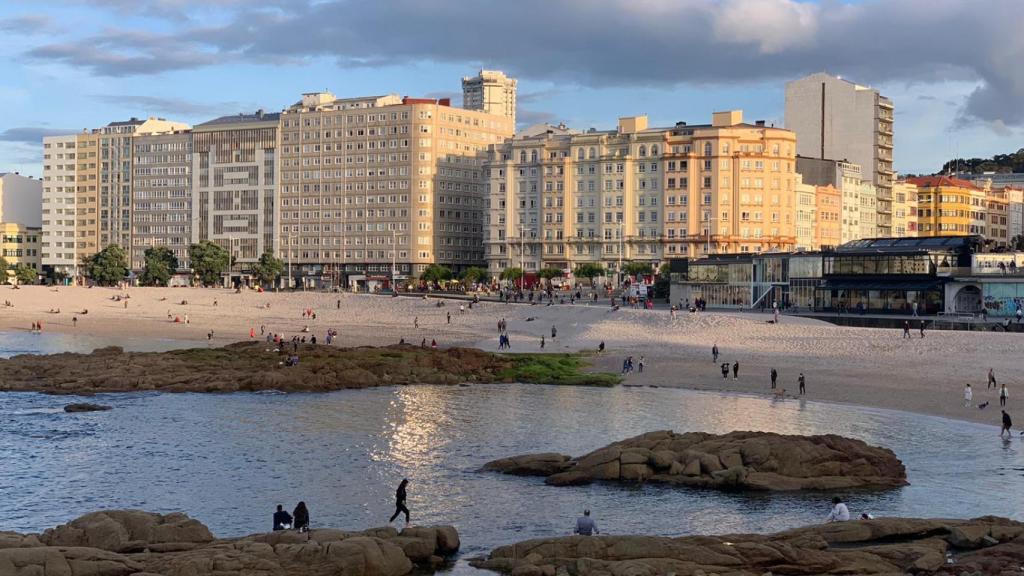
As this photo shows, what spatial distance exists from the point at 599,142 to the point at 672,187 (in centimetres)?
1201

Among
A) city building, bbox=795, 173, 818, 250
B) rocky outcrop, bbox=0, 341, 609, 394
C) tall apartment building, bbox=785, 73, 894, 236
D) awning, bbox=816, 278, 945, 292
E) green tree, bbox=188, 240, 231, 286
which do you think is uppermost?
tall apartment building, bbox=785, 73, 894, 236

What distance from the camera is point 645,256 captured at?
148 metres

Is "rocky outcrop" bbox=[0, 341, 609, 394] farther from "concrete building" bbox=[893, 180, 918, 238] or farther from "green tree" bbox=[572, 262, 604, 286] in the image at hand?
Result: "concrete building" bbox=[893, 180, 918, 238]

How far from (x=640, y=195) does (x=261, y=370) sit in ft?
287

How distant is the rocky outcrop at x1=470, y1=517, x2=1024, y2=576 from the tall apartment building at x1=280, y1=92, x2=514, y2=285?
143 metres

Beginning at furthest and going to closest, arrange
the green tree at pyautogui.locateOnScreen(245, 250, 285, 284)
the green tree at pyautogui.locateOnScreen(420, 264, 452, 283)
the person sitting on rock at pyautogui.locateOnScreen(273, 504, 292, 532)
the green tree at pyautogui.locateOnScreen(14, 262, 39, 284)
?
the green tree at pyautogui.locateOnScreen(14, 262, 39, 284), the green tree at pyautogui.locateOnScreen(245, 250, 285, 284), the green tree at pyautogui.locateOnScreen(420, 264, 452, 283), the person sitting on rock at pyautogui.locateOnScreen(273, 504, 292, 532)

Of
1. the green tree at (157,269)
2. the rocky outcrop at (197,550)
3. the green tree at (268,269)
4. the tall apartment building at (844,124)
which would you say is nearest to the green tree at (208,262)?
the green tree at (268,269)

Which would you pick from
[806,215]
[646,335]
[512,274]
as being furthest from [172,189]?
[646,335]

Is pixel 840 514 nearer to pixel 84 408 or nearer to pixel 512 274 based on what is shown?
pixel 84 408

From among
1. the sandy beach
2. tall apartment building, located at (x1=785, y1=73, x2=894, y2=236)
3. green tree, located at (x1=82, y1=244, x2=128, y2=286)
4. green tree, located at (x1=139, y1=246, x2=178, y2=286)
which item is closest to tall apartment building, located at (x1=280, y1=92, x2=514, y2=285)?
green tree, located at (x1=139, y1=246, x2=178, y2=286)

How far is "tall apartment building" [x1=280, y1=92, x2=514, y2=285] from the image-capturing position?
172 meters

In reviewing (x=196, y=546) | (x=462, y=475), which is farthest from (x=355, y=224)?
(x=196, y=546)

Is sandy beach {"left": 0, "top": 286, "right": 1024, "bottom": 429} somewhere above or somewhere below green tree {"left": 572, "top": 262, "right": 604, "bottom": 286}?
below

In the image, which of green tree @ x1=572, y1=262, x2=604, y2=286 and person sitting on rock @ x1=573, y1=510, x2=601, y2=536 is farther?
green tree @ x1=572, y1=262, x2=604, y2=286
